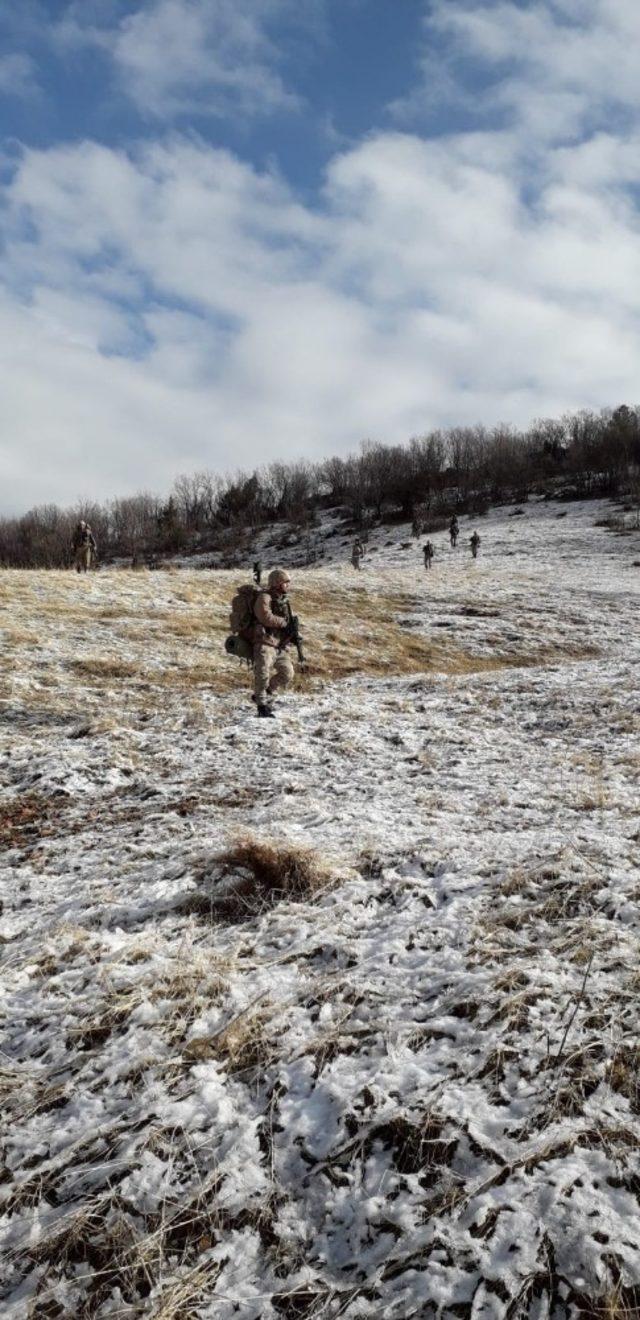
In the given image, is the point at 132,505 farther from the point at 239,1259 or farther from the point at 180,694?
the point at 239,1259

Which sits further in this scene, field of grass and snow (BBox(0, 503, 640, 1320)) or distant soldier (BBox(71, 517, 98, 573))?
distant soldier (BBox(71, 517, 98, 573))

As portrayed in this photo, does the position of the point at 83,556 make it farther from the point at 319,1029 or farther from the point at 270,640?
the point at 319,1029

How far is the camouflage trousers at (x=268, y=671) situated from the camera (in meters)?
9.80

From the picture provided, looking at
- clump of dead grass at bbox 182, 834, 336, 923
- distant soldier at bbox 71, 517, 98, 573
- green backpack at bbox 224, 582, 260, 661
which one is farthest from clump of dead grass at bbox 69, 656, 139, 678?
distant soldier at bbox 71, 517, 98, 573

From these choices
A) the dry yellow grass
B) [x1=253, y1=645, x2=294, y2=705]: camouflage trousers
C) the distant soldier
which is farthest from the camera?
the distant soldier

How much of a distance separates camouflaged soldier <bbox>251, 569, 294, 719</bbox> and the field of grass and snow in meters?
1.63

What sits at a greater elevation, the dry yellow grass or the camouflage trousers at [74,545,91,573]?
the camouflage trousers at [74,545,91,573]

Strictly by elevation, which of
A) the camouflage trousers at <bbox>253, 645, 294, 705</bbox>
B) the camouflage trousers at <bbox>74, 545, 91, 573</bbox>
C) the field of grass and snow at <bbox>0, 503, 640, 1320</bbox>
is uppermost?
the camouflage trousers at <bbox>74, 545, 91, 573</bbox>

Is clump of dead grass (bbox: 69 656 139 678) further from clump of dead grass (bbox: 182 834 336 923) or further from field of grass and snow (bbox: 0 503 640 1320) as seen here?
clump of dead grass (bbox: 182 834 336 923)

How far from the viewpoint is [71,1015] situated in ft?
11.5

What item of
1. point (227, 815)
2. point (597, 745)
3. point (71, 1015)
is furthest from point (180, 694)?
point (71, 1015)

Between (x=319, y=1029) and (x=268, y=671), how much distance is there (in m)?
6.91

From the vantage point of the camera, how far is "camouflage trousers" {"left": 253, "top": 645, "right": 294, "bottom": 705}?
9805mm

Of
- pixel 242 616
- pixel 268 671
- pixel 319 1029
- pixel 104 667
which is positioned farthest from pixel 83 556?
pixel 319 1029
